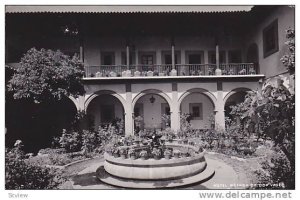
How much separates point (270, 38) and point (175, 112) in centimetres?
678

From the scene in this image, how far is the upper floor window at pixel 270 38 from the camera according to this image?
42.0ft

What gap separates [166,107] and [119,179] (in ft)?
37.5

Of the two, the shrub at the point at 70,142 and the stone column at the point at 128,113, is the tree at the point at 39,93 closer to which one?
the shrub at the point at 70,142

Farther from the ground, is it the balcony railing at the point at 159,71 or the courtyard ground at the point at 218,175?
the balcony railing at the point at 159,71

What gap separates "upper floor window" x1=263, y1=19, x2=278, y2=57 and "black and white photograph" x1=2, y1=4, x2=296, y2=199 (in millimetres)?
74

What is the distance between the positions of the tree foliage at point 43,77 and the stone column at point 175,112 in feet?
20.0

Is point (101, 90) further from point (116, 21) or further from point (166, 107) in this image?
point (166, 107)

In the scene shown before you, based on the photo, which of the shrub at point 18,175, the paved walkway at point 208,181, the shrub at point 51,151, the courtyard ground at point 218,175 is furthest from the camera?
the shrub at point 51,151

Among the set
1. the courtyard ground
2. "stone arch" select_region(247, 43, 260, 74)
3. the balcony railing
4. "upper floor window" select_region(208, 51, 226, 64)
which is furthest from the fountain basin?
"upper floor window" select_region(208, 51, 226, 64)

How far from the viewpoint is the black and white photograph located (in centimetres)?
673

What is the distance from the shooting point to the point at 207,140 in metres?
12.5

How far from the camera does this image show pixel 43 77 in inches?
414

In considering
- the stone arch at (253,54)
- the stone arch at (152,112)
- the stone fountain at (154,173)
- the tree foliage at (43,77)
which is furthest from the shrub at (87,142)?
the stone arch at (253,54)

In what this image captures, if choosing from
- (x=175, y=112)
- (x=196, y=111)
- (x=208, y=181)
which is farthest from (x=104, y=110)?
(x=208, y=181)
